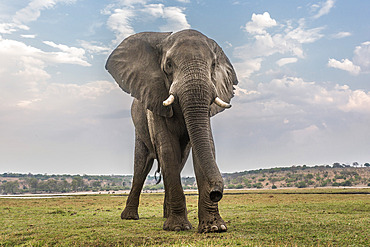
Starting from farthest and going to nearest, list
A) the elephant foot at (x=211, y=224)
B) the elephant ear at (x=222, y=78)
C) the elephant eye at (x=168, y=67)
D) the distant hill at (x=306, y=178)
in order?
the distant hill at (x=306, y=178) → the elephant ear at (x=222, y=78) → the elephant eye at (x=168, y=67) → the elephant foot at (x=211, y=224)

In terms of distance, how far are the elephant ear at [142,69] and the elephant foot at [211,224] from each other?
294 cm

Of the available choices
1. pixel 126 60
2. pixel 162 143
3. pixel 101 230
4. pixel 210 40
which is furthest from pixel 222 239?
pixel 126 60

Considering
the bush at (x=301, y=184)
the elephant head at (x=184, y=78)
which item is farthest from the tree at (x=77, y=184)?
the elephant head at (x=184, y=78)

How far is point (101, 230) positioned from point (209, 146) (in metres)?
4.34

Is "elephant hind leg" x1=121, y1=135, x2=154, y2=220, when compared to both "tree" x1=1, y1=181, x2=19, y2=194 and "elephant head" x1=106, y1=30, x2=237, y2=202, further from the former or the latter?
"tree" x1=1, y1=181, x2=19, y2=194

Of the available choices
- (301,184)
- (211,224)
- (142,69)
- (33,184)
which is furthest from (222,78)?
(33,184)

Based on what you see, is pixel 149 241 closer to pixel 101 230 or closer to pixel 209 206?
pixel 209 206

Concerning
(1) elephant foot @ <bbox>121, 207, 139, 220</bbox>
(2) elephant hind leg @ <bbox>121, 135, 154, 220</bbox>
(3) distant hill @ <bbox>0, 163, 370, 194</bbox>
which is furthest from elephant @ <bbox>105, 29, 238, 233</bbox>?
(3) distant hill @ <bbox>0, 163, 370, 194</bbox>

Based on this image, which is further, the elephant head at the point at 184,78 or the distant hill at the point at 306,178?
the distant hill at the point at 306,178

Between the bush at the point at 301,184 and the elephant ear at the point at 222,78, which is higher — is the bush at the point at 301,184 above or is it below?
below

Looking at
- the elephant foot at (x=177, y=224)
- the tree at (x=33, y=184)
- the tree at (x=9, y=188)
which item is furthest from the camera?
the tree at (x=9, y=188)

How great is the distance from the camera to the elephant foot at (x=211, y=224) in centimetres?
981

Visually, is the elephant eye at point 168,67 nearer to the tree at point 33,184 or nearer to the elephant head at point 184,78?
the elephant head at point 184,78

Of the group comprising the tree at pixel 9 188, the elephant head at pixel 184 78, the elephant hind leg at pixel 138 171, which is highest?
the elephant head at pixel 184 78
